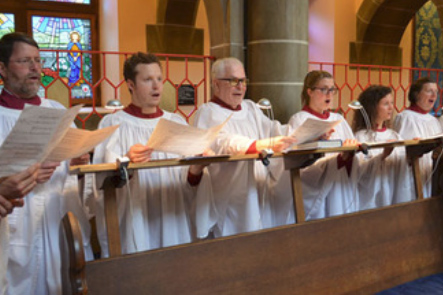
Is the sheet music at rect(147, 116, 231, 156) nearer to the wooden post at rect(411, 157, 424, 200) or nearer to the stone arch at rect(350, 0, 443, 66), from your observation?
the wooden post at rect(411, 157, 424, 200)

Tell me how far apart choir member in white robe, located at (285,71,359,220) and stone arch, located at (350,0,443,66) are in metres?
5.80

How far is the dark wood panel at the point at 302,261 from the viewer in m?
2.10

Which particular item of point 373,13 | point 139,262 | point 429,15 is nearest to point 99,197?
point 139,262

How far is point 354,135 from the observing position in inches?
160

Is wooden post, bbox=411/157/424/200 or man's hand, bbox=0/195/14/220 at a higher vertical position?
man's hand, bbox=0/195/14/220

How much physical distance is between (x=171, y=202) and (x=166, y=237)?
0.21m

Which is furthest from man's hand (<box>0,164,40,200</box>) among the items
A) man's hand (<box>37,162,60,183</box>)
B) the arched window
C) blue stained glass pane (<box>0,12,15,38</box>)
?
blue stained glass pane (<box>0,12,15,38</box>)

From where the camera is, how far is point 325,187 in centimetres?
359

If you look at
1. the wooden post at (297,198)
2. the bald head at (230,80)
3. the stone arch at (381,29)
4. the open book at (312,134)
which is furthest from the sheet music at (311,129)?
the stone arch at (381,29)

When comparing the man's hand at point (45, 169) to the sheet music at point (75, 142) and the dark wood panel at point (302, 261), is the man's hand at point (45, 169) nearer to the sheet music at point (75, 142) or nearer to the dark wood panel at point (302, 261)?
the sheet music at point (75, 142)

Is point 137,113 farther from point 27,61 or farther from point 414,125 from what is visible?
point 414,125

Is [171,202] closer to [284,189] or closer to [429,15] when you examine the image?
[284,189]

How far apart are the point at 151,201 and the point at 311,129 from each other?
105 centimetres

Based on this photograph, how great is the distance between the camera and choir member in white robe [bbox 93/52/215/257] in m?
2.73
